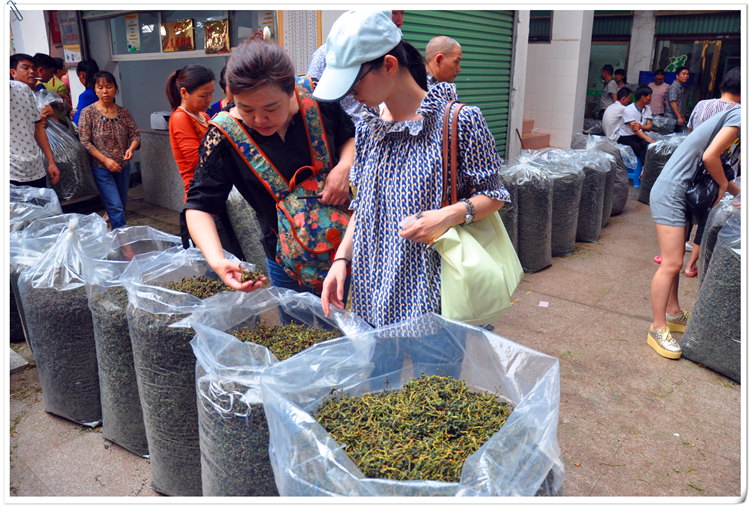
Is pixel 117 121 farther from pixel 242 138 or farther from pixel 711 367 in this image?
pixel 711 367

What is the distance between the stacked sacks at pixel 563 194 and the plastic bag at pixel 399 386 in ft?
11.0

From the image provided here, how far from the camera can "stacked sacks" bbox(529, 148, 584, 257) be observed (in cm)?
467

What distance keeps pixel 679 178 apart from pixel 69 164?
17.4 feet

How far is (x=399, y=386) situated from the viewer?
153 cm

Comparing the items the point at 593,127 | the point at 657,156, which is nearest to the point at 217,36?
the point at 657,156

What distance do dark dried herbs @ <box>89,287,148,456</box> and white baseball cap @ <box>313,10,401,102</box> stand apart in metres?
1.26

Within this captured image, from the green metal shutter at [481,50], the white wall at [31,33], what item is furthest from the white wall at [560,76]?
the white wall at [31,33]

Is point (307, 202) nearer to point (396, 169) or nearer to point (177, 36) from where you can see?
point (396, 169)

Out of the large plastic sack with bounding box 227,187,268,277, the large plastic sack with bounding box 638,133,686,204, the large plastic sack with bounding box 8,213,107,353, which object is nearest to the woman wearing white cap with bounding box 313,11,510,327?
the large plastic sack with bounding box 8,213,107,353

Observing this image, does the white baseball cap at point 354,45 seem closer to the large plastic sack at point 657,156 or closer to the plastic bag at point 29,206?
the plastic bag at point 29,206

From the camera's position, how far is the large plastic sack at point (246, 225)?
3.85m

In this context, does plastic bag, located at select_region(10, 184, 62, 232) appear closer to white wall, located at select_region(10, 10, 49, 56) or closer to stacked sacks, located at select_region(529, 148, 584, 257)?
stacked sacks, located at select_region(529, 148, 584, 257)

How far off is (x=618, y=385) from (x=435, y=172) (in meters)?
2.08
